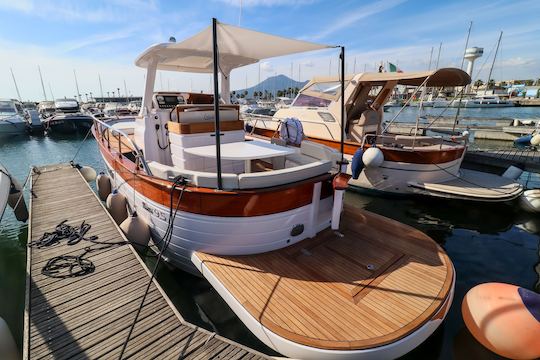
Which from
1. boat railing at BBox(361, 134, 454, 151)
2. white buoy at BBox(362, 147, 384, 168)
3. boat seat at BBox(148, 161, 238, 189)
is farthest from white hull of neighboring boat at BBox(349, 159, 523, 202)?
boat seat at BBox(148, 161, 238, 189)

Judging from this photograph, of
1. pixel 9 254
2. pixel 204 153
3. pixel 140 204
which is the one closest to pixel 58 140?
pixel 9 254

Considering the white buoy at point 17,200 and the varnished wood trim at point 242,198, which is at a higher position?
the varnished wood trim at point 242,198

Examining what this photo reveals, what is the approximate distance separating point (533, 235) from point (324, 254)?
21.4 feet

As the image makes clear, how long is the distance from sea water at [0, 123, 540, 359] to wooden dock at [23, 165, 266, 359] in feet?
2.86

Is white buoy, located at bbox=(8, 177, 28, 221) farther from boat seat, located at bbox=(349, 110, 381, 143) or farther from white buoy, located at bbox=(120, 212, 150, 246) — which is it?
boat seat, located at bbox=(349, 110, 381, 143)

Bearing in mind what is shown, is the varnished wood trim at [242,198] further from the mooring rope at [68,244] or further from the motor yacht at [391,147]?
the motor yacht at [391,147]

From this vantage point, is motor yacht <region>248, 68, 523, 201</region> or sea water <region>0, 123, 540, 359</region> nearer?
sea water <region>0, 123, 540, 359</region>

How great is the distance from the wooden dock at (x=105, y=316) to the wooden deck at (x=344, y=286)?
24.3 inches

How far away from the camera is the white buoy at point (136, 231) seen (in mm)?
5062

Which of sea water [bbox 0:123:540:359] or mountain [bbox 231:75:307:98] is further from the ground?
mountain [bbox 231:75:307:98]

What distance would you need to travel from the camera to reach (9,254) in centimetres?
609

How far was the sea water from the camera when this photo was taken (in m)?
4.02

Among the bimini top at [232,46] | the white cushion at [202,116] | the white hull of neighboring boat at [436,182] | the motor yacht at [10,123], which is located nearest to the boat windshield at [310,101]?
the white hull of neighboring boat at [436,182]

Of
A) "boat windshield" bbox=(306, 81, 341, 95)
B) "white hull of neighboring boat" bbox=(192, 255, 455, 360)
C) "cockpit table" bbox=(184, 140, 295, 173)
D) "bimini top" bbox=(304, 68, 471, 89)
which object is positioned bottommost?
"white hull of neighboring boat" bbox=(192, 255, 455, 360)
